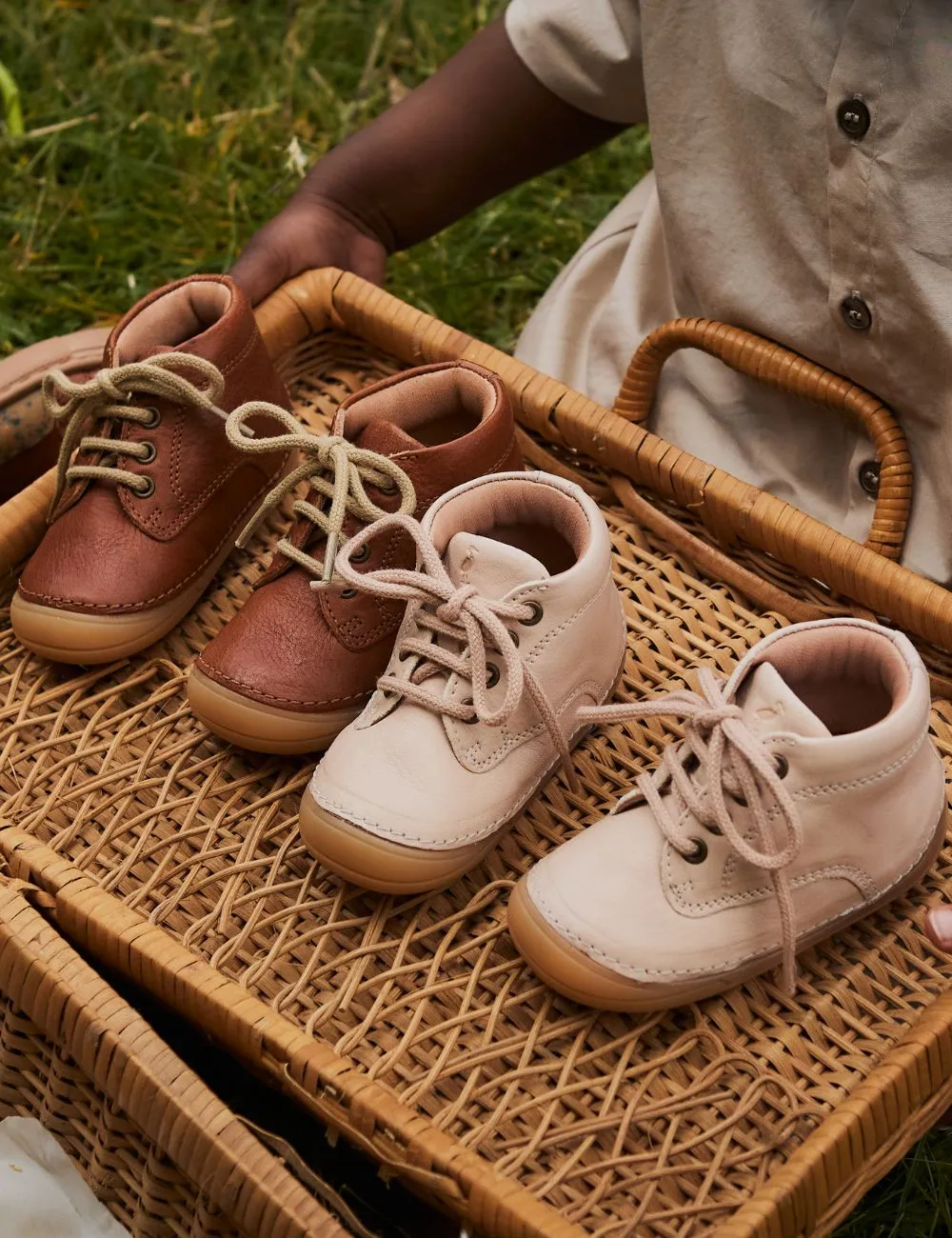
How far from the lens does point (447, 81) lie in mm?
1061

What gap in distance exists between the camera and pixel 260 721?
0.77 m

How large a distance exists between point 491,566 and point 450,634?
0.05m

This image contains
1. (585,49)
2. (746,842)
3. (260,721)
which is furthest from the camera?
(585,49)

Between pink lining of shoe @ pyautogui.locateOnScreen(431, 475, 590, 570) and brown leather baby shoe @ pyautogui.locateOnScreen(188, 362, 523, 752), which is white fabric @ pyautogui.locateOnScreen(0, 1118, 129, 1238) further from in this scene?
pink lining of shoe @ pyautogui.locateOnScreen(431, 475, 590, 570)

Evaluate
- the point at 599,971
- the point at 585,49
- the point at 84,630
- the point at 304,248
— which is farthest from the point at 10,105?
the point at 599,971

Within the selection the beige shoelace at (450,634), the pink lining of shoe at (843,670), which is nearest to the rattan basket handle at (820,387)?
the pink lining of shoe at (843,670)

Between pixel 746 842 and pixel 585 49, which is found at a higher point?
pixel 585 49

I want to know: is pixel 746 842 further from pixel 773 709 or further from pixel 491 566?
pixel 491 566

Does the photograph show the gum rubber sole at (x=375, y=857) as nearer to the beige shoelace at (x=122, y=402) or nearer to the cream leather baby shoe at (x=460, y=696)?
the cream leather baby shoe at (x=460, y=696)

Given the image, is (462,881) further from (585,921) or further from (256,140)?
(256,140)

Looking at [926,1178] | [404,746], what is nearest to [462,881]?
[404,746]

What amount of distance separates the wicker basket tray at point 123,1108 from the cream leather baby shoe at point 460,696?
14 centimetres

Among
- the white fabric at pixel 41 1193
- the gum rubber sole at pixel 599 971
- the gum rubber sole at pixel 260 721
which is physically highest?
the gum rubber sole at pixel 260 721

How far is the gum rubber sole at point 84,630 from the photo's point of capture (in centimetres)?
83
